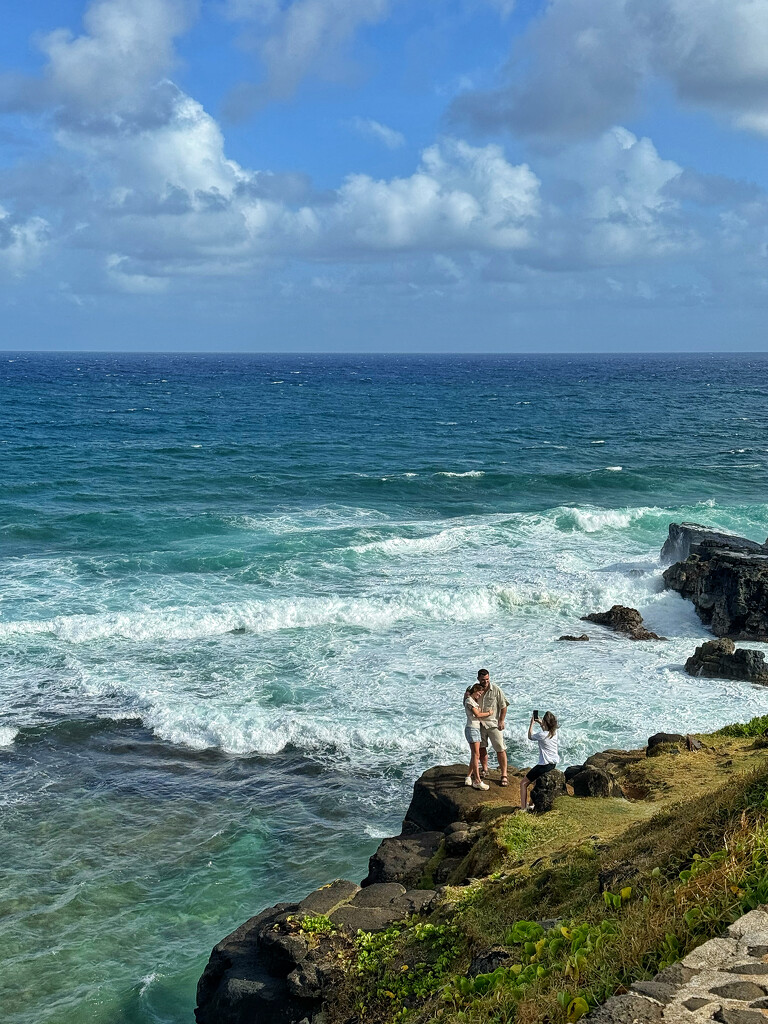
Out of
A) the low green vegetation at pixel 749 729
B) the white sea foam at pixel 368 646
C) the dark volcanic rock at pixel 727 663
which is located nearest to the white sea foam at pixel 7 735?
the white sea foam at pixel 368 646

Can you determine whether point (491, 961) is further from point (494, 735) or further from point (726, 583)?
point (726, 583)

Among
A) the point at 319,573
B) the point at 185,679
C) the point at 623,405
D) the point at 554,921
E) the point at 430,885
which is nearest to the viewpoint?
the point at 554,921

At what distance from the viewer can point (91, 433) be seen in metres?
68.4

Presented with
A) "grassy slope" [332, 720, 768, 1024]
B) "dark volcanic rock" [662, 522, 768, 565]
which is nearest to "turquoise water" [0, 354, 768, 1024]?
"dark volcanic rock" [662, 522, 768, 565]

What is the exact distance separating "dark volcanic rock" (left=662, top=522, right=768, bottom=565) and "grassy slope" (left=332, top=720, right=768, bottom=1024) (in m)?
18.1

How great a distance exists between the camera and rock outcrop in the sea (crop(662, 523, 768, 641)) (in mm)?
24781

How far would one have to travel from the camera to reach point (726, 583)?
84.3ft

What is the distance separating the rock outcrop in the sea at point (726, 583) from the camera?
24.8m

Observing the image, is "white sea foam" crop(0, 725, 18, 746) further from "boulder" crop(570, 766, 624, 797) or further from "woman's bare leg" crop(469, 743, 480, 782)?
"boulder" crop(570, 766, 624, 797)

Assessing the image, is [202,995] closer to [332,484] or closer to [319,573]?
[319,573]

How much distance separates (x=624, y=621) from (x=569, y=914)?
17.6 meters

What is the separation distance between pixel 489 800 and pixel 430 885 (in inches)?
97.4

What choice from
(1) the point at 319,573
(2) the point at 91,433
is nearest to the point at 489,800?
(1) the point at 319,573

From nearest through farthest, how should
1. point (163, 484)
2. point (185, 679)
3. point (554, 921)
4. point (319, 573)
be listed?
point (554, 921) < point (185, 679) < point (319, 573) < point (163, 484)
